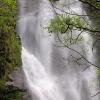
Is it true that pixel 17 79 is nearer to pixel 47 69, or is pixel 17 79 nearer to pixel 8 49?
pixel 8 49

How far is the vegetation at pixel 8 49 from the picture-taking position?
14.1 m

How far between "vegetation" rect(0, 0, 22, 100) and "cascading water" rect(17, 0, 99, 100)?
1.34 m

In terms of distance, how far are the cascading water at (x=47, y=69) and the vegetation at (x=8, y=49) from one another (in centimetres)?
134

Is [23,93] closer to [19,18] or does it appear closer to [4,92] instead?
[4,92]

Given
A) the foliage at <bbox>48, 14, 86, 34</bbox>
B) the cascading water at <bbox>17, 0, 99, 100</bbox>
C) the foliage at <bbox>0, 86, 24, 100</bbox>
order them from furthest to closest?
the cascading water at <bbox>17, 0, 99, 100</bbox>, the foliage at <bbox>0, 86, 24, 100</bbox>, the foliage at <bbox>48, 14, 86, 34</bbox>

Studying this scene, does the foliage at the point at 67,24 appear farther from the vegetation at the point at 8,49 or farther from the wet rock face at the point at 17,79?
the wet rock face at the point at 17,79

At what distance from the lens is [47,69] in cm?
1819

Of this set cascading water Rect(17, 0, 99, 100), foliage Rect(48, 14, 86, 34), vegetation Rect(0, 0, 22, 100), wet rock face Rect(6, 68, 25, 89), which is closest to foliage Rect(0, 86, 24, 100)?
vegetation Rect(0, 0, 22, 100)

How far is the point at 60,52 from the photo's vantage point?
19109 mm

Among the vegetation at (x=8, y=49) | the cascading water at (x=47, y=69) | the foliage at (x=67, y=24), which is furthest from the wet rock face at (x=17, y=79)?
the foliage at (x=67, y=24)

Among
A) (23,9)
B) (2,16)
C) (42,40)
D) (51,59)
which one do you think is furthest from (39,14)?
(2,16)

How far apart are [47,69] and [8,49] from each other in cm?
343

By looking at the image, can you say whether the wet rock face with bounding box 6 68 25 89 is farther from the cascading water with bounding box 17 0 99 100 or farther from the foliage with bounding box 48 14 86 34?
the foliage with bounding box 48 14 86 34

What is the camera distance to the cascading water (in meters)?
17.0
